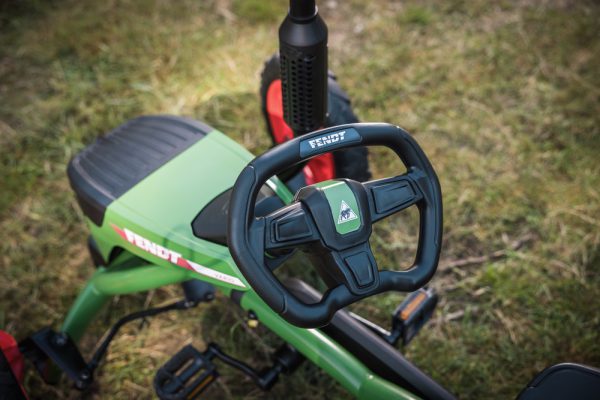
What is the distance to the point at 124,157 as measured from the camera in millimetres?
1606

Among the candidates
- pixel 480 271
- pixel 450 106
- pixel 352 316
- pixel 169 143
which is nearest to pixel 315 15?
pixel 169 143

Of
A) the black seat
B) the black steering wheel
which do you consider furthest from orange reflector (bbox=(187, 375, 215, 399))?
the black steering wheel

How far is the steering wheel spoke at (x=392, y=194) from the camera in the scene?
110 centimetres

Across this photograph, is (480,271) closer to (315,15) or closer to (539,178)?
(539,178)

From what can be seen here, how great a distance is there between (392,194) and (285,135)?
2.92ft

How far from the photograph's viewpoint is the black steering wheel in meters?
1.00

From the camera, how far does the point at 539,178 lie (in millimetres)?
2199

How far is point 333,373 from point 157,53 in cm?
187

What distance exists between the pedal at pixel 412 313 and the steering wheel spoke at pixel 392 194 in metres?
0.59

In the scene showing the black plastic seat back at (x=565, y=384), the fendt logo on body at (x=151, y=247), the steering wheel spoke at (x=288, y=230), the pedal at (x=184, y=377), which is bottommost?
the pedal at (x=184, y=377)

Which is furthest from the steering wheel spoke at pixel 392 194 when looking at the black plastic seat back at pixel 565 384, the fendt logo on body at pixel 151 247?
the fendt logo on body at pixel 151 247

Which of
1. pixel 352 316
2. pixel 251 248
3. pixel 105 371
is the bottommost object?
pixel 105 371

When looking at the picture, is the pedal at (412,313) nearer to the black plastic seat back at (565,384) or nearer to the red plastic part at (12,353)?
the black plastic seat back at (565,384)

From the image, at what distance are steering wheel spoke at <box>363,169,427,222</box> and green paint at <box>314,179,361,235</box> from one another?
0.04 meters
